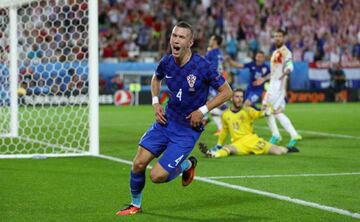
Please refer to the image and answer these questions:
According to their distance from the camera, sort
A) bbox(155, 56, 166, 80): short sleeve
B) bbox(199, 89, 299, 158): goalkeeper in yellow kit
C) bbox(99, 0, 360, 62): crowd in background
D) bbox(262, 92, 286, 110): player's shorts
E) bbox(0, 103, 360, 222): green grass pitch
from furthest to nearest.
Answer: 1. bbox(99, 0, 360, 62): crowd in background
2. bbox(262, 92, 286, 110): player's shorts
3. bbox(199, 89, 299, 158): goalkeeper in yellow kit
4. bbox(155, 56, 166, 80): short sleeve
5. bbox(0, 103, 360, 222): green grass pitch

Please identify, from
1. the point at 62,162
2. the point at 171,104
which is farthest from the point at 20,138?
the point at 171,104

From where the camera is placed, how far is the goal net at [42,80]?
41.9 feet

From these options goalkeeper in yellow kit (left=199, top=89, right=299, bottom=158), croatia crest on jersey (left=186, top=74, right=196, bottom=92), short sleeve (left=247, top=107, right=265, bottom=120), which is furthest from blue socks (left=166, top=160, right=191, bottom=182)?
short sleeve (left=247, top=107, right=265, bottom=120)

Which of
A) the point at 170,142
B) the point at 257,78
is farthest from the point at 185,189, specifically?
the point at 257,78

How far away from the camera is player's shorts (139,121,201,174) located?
24.4 feet

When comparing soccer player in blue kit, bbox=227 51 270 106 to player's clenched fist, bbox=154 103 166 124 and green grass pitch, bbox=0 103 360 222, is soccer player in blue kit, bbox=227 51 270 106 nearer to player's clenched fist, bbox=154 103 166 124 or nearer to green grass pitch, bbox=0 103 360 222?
green grass pitch, bbox=0 103 360 222

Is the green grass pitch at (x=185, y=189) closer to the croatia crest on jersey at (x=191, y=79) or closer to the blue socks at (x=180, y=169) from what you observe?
the blue socks at (x=180, y=169)

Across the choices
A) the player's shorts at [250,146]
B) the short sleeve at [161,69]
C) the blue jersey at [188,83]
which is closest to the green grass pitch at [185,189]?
the player's shorts at [250,146]

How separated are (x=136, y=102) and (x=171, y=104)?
79.4 ft

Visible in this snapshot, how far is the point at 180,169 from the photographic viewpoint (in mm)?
7727

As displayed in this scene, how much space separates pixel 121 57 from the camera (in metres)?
32.7

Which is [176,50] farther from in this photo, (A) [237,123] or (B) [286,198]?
(A) [237,123]

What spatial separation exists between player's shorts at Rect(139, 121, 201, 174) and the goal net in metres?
5.16

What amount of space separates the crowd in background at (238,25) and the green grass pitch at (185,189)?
19.7 metres
